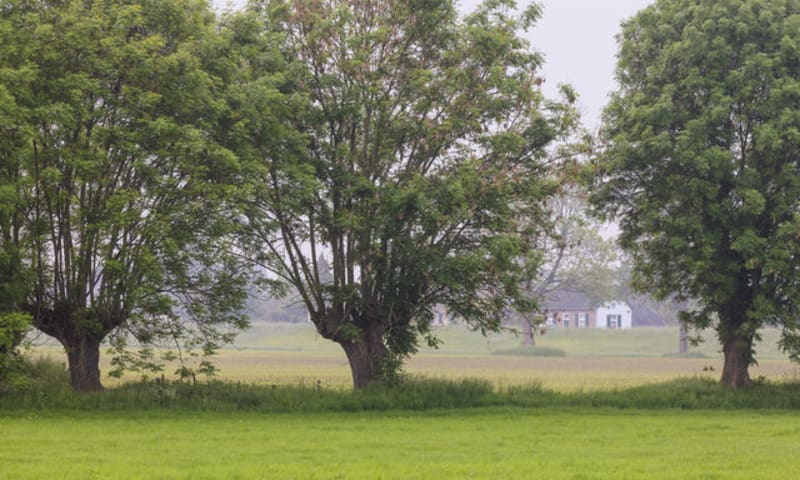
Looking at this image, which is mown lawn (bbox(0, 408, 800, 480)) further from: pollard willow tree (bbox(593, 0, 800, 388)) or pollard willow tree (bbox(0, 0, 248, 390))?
pollard willow tree (bbox(593, 0, 800, 388))

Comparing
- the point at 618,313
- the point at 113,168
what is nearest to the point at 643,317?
the point at 618,313

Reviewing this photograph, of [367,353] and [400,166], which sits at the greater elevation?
[400,166]

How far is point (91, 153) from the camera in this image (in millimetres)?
29047

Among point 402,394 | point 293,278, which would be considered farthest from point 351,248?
point 402,394

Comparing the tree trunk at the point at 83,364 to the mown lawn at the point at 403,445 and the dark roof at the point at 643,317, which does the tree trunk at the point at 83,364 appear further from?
the dark roof at the point at 643,317

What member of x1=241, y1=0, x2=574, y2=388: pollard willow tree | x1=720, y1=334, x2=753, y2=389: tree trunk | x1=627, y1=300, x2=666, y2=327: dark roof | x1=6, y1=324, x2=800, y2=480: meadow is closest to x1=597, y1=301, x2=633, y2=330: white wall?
x1=627, y1=300, x2=666, y2=327: dark roof

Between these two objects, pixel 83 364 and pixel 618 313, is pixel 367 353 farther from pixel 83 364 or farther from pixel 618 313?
pixel 618 313

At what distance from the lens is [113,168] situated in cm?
3086

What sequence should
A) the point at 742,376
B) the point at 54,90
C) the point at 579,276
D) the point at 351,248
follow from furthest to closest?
the point at 579,276
the point at 742,376
the point at 351,248
the point at 54,90

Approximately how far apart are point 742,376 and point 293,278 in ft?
59.1

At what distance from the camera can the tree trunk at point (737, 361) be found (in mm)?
36812

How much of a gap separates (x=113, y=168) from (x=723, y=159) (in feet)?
68.9

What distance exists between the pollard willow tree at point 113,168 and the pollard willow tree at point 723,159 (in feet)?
51.9

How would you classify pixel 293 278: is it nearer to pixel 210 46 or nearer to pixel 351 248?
pixel 351 248
